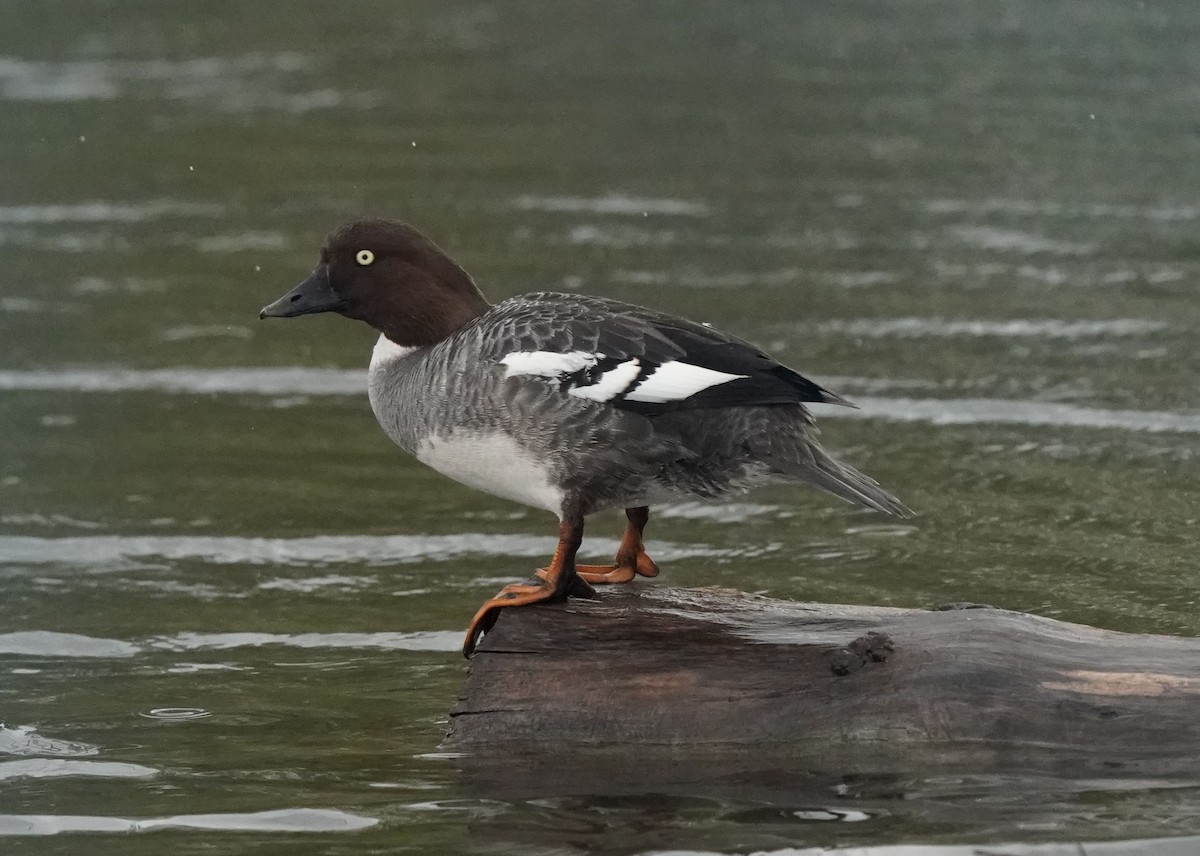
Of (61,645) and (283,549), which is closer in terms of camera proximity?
(61,645)

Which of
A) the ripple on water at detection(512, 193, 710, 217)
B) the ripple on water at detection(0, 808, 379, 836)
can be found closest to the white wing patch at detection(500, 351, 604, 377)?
the ripple on water at detection(0, 808, 379, 836)

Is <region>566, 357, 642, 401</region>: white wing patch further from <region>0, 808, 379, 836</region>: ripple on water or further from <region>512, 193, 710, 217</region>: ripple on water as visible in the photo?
<region>512, 193, 710, 217</region>: ripple on water

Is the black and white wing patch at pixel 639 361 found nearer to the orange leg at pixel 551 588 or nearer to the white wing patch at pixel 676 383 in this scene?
the white wing patch at pixel 676 383

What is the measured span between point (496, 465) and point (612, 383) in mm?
460

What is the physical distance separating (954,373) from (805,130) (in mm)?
5216

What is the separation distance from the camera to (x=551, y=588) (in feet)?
17.7

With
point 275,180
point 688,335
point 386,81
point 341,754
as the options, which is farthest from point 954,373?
point 386,81

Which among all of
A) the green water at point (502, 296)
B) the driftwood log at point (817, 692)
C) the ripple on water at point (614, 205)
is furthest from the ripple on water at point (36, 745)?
the ripple on water at point (614, 205)

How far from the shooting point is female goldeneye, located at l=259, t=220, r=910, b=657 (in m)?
5.33

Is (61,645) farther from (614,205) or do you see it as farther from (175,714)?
(614,205)

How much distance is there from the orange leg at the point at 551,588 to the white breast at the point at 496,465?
12 centimetres

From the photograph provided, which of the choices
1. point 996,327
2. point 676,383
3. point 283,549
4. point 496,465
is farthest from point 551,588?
point 996,327

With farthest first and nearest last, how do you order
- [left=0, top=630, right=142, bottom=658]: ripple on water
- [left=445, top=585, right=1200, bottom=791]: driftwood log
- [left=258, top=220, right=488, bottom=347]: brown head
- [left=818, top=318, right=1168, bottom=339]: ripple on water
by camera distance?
[left=818, top=318, right=1168, bottom=339]: ripple on water < [left=0, top=630, right=142, bottom=658]: ripple on water < [left=258, top=220, right=488, bottom=347]: brown head < [left=445, top=585, right=1200, bottom=791]: driftwood log

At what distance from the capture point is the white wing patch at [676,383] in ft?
17.4
